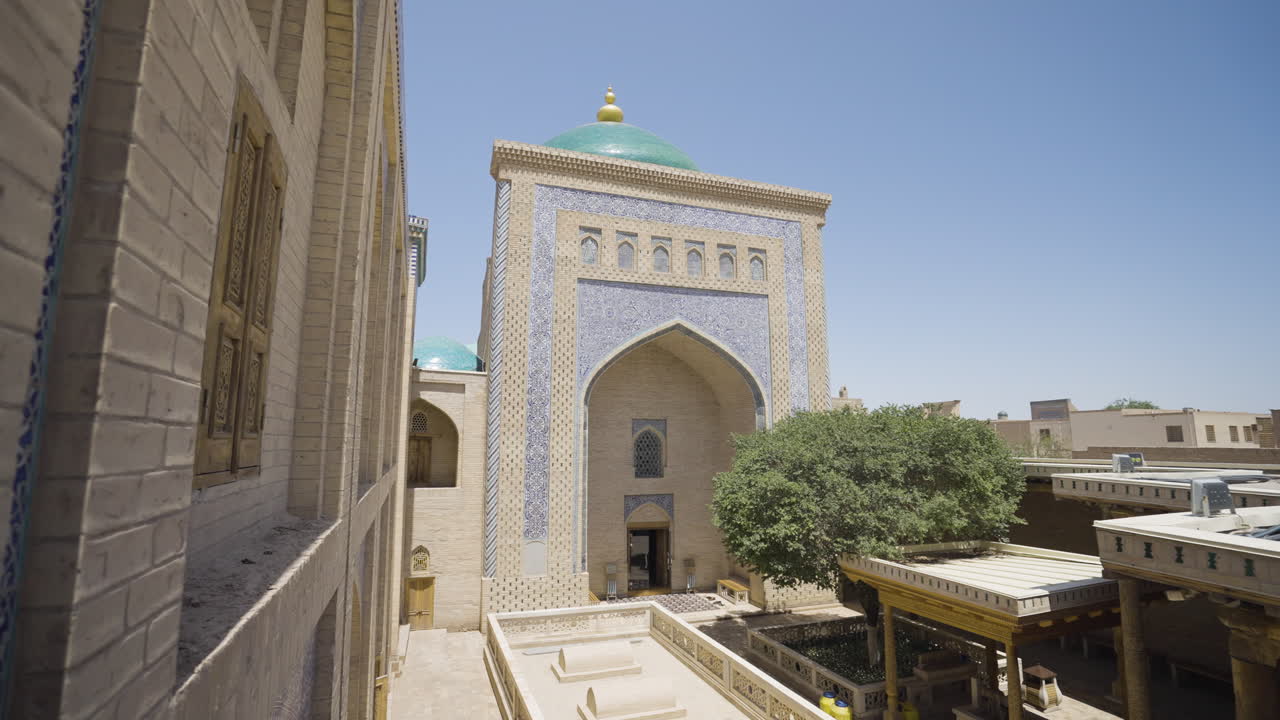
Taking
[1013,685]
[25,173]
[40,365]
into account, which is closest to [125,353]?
[40,365]

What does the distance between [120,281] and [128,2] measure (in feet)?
1.12

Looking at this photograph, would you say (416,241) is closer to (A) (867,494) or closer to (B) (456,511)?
(B) (456,511)

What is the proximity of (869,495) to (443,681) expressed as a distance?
6075 mm

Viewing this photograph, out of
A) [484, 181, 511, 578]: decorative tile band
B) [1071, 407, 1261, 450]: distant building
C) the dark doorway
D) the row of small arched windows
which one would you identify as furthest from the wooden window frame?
[1071, 407, 1261, 450]: distant building

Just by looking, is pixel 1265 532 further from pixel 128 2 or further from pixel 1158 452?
pixel 1158 452

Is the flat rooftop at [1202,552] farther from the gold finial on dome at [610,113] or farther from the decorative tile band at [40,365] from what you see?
the gold finial on dome at [610,113]

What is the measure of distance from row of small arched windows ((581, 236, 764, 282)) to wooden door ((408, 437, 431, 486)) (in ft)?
14.6

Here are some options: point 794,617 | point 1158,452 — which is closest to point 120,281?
point 794,617

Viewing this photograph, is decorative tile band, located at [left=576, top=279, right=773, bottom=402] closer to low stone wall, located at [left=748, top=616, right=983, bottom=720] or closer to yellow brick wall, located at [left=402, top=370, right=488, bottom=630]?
yellow brick wall, located at [left=402, top=370, right=488, bottom=630]

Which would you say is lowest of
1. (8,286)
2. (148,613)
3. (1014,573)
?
(1014,573)

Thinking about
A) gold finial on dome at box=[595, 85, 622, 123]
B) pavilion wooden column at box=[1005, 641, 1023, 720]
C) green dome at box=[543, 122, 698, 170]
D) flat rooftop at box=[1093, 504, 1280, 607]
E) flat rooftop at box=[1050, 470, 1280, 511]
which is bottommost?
pavilion wooden column at box=[1005, 641, 1023, 720]

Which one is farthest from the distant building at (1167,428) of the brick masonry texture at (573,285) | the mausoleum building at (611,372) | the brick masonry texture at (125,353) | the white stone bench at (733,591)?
the brick masonry texture at (125,353)

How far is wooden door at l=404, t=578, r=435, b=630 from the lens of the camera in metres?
10.3

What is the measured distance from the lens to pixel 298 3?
232cm
